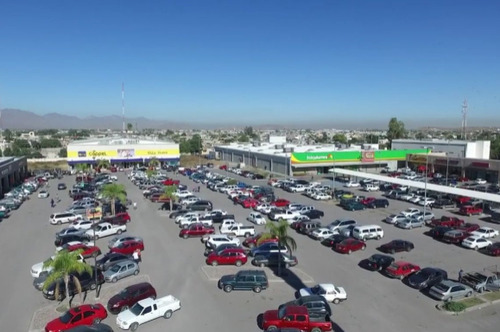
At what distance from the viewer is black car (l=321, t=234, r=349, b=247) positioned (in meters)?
23.8

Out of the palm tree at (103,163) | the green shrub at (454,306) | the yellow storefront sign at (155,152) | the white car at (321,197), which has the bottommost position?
the white car at (321,197)

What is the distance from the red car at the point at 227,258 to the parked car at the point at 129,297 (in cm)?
470

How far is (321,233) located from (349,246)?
2.82 m

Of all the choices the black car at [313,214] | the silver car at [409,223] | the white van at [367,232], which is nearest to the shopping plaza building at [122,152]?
the black car at [313,214]

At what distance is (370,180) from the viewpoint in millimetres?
48156

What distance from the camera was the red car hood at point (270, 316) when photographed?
14.1 m

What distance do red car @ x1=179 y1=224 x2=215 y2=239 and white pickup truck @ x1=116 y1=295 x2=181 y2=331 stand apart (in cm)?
1049

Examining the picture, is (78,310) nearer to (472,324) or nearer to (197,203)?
(472,324)

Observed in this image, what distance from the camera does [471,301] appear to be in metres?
16.4

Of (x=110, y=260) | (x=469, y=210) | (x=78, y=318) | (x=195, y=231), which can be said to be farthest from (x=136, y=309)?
(x=469, y=210)

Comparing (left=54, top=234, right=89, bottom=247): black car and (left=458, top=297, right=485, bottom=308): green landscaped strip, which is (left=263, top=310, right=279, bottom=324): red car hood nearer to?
(left=458, top=297, right=485, bottom=308): green landscaped strip

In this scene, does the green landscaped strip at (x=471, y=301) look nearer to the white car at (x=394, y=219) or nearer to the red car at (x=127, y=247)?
the white car at (x=394, y=219)

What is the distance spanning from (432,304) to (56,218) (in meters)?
Answer: 26.2

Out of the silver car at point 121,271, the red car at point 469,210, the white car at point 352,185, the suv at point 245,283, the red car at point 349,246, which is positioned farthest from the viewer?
the white car at point 352,185
